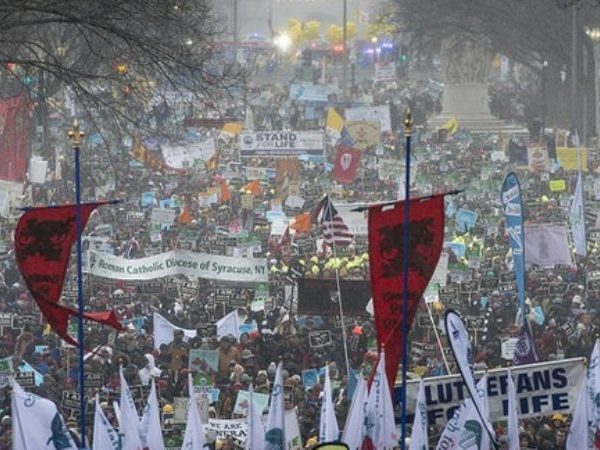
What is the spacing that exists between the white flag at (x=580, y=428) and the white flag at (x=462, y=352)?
592 millimetres

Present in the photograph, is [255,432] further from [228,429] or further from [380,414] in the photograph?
[228,429]

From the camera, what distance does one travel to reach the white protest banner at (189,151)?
4334cm

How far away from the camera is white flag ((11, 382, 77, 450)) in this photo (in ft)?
50.0

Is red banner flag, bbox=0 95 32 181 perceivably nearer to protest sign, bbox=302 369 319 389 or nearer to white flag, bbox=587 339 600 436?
protest sign, bbox=302 369 319 389

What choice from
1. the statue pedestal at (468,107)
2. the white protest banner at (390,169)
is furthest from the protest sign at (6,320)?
the statue pedestal at (468,107)

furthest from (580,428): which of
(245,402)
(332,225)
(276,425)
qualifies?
(332,225)

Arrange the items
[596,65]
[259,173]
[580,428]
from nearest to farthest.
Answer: [580,428], [259,173], [596,65]

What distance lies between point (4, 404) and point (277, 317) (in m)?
5.96

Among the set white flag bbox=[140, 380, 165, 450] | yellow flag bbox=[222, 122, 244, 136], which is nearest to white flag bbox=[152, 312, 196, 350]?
white flag bbox=[140, 380, 165, 450]

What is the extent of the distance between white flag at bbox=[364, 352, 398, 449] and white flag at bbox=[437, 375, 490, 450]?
1.30ft

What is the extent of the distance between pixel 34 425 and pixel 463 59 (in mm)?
59992

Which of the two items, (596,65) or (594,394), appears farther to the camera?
(596,65)

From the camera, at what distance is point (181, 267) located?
26.2 m

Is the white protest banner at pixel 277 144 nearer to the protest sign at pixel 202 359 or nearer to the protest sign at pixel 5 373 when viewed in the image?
the protest sign at pixel 202 359
